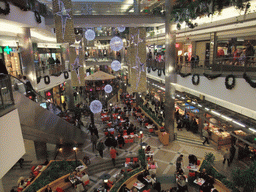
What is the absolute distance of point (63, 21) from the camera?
7.73 meters

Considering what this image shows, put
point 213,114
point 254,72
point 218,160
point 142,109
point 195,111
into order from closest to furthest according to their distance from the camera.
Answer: point 254,72 → point 218,160 → point 213,114 → point 195,111 → point 142,109

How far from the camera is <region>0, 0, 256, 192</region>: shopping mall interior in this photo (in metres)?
6.29

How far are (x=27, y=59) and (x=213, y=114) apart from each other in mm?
10670

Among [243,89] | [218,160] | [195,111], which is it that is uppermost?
[243,89]

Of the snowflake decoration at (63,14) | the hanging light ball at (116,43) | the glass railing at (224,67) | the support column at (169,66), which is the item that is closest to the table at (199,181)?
the support column at (169,66)

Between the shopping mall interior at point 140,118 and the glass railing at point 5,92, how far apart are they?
0.09ft

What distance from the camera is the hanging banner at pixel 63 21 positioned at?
25.1ft

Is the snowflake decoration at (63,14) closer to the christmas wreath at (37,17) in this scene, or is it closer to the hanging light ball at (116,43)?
the christmas wreath at (37,17)

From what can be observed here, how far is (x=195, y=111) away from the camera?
12.4 m

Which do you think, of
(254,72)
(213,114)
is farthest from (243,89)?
(213,114)

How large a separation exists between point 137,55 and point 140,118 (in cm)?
605

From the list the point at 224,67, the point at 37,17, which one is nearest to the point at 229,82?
the point at 224,67

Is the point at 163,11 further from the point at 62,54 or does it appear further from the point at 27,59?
the point at 62,54

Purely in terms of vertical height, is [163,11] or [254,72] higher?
[163,11]
